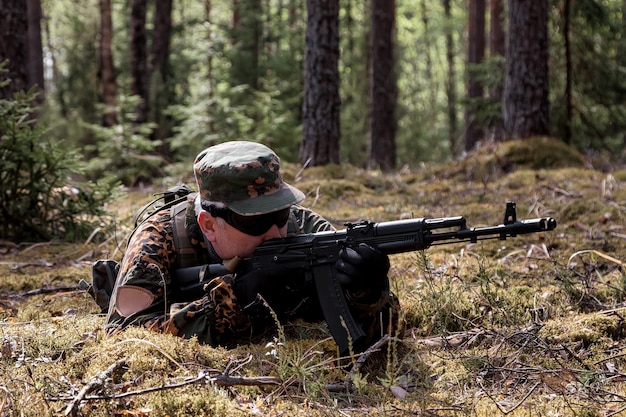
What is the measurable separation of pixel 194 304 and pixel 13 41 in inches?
209

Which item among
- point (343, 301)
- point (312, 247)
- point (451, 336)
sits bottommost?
point (451, 336)

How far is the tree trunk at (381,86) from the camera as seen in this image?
1393 centimetres

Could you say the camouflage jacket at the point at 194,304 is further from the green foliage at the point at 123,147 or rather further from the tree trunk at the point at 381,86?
the tree trunk at the point at 381,86

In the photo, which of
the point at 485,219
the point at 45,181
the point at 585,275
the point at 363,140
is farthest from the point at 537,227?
the point at 363,140

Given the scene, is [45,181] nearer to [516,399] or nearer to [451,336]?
[451,336]

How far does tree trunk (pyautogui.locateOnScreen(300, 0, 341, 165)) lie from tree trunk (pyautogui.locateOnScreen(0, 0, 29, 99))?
3.79m

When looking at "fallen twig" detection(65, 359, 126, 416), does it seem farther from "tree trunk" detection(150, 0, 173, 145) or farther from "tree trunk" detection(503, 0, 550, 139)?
"tree trunk" detection(150, 0, 173, 145)

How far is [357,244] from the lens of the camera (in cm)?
300

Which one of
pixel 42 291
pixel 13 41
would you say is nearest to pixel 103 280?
pixel 42 291

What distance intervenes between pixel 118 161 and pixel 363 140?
27.8 ft

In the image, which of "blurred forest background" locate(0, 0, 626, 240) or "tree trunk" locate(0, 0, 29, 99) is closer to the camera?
"blurred forest background" locate(0, 0, 626, 240)

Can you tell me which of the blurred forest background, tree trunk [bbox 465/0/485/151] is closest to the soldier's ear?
the blurred forest background

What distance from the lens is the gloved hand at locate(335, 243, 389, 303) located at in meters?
2.88

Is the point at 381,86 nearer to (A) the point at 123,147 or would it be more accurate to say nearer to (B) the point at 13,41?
(A) the point at 123,147
